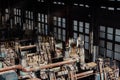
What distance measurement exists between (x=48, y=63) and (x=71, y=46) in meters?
2.56

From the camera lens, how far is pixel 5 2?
36000mm

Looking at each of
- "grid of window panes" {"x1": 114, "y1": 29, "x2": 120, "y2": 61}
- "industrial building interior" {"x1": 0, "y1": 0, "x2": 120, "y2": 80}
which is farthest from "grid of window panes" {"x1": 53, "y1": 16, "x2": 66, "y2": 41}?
"grid of window panes" {"x1": 114, "y1": 29, "x2": 120, "y2": 61}

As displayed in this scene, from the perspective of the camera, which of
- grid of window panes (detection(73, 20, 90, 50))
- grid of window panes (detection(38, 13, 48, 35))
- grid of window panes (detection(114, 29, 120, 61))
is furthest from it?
grid of window panes (detection(38, 13, 48, 35))

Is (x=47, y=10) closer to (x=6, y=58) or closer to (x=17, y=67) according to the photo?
(x=6, y=58)

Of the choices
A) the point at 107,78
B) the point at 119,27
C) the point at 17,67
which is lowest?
the point at 107,78

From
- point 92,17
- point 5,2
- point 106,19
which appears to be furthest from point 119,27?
point 5,2

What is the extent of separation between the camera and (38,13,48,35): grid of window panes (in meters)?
27.5

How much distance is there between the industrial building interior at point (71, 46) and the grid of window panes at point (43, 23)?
0.34 feet

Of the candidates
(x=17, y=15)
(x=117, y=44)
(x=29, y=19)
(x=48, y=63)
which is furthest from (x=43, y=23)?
(x=117, y=44)

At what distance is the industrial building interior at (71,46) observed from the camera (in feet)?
48.4

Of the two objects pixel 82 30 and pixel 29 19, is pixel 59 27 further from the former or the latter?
pixel 29 19

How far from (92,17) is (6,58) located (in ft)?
22.9

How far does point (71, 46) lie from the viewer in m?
19.8

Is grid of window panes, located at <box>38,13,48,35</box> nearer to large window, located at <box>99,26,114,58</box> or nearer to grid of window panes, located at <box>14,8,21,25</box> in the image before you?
grid of window panes, located at <box>14,8,21,25</box>
